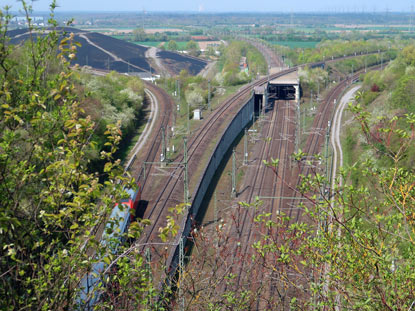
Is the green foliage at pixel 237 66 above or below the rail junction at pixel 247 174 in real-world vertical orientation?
above

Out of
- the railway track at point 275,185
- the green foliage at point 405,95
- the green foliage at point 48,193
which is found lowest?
the railway track at point 275,185

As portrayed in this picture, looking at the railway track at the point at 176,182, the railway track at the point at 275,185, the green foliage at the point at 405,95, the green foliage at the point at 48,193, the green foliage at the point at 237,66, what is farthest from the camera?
the green foliage at the point at 237,66

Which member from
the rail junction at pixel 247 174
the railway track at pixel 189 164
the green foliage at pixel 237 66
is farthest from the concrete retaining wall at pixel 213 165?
the green foliage at pixel 237 66

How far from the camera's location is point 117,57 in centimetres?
9544

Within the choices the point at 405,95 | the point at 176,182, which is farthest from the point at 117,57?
the point at 176,182

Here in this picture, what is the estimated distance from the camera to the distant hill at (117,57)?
8688cm

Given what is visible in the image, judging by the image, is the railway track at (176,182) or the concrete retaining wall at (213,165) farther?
the railway track at (176,182)

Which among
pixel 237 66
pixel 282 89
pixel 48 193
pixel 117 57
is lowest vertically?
pixel 282 89

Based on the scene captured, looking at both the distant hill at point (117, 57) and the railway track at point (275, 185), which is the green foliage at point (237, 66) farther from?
the railway track at point (275, 185)

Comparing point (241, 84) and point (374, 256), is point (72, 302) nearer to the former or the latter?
point (374, 256)

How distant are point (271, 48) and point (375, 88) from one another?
62991mm

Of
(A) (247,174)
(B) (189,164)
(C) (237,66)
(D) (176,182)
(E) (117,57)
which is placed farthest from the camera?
(E) (117,57)

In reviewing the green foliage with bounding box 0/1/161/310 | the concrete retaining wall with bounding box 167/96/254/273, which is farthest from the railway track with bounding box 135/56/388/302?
the green foliage with bounding box 0/1/161/310

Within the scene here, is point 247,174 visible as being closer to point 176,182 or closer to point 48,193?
point 176,182
